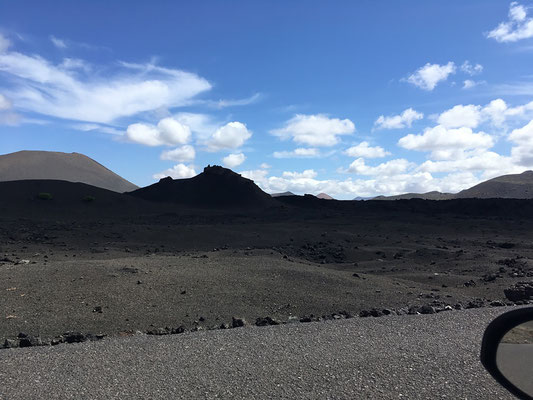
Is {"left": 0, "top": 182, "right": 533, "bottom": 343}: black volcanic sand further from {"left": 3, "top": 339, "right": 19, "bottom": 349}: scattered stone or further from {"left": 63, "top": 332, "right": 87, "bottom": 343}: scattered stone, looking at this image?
{"left": 3, "top": 339, "right": 19, "bottom": 349}: scattered stone

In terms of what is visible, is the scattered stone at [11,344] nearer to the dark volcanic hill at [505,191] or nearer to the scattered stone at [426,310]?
the scattered stone at [426,310]

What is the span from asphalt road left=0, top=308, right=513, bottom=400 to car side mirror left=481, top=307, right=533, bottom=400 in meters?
1.36

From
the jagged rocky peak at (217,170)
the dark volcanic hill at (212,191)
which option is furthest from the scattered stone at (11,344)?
the jagged rocky peak at (217,170)

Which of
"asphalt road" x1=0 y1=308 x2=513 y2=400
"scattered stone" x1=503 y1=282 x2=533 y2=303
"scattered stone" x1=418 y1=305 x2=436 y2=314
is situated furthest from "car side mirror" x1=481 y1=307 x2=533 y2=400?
"scattered stone" x1=503 y1=282 x2=533 y2=303

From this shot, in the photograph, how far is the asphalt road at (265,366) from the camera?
13.5 feet

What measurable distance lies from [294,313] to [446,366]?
169 inches

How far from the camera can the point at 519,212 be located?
3931cm

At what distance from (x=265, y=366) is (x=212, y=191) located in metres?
50.4

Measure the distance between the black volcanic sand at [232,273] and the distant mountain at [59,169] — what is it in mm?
108338

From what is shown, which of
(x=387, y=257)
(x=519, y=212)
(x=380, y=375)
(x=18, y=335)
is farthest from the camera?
(x=519, y=212)

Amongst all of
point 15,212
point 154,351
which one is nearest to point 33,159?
point 15,212

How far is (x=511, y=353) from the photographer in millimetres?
2928

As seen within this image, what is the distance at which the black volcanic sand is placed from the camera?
8438 mm

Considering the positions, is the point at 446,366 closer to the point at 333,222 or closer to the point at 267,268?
the point at 267,268
